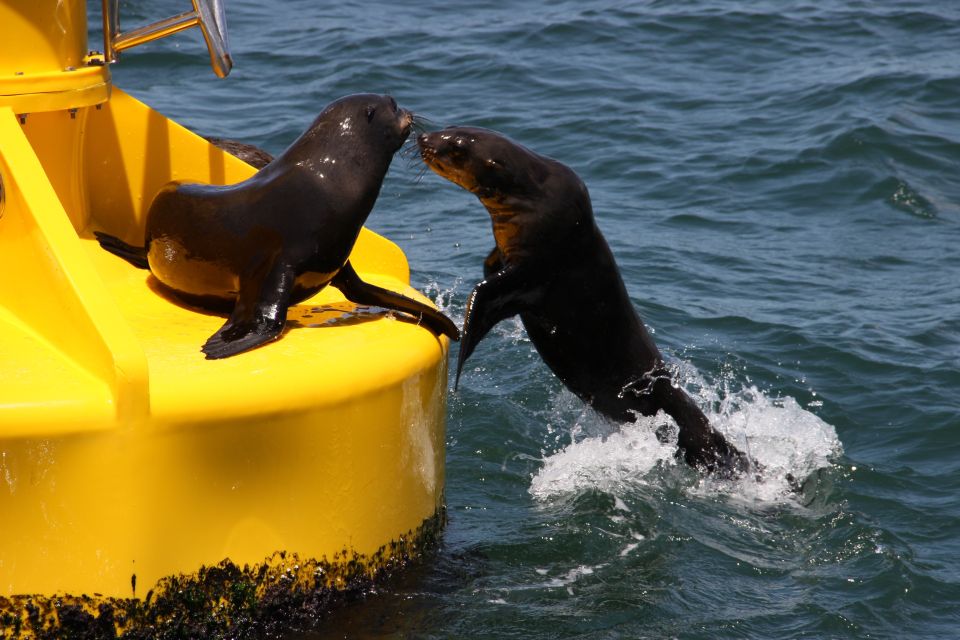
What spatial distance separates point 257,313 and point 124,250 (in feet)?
3.11

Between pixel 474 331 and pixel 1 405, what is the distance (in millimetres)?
2104

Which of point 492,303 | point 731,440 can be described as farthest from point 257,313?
point 731,440

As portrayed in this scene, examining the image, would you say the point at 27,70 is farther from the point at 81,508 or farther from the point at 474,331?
the point at 474,331

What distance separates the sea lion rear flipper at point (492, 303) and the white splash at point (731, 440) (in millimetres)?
807

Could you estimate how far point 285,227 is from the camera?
14.0 feet

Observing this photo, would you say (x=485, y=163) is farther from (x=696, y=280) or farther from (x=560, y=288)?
(x=696, y=280)

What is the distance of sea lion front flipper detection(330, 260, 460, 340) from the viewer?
4539 mm

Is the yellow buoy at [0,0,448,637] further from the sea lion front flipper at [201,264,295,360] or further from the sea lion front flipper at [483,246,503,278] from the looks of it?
the sea lion front flipper at [483,246,503,278]

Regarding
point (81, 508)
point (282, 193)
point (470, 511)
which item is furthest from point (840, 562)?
point (81, 508)

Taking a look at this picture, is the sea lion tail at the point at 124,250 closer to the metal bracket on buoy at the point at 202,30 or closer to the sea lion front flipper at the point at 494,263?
the metal bracket on buoy at the point at 202,30

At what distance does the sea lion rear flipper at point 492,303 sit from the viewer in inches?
201

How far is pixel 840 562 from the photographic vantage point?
5277 millimetres

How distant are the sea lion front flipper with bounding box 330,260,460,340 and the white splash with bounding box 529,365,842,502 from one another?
1.35m

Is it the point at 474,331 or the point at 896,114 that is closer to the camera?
the point at 474,331
